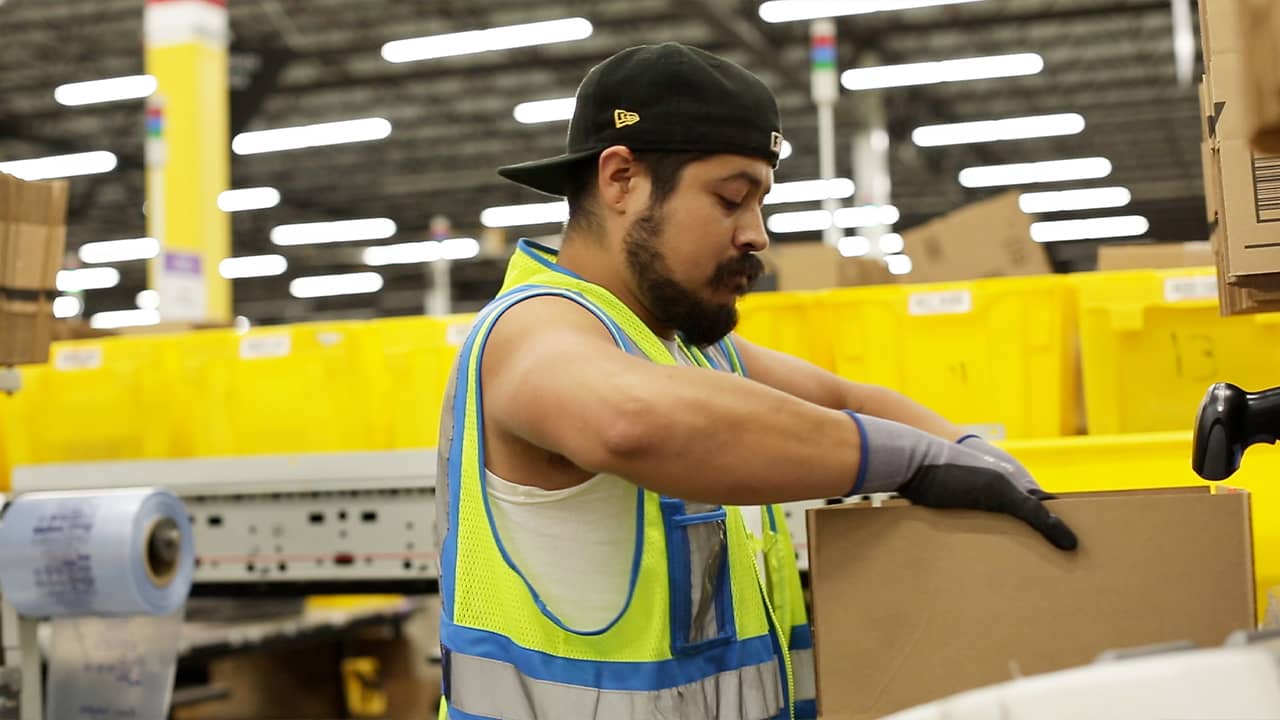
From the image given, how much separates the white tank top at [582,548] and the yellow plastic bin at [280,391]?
217 centimetres

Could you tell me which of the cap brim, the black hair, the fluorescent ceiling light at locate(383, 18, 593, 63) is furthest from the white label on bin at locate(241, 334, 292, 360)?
the fluorescent ceiling light at locate(383, 18, 593, 63)

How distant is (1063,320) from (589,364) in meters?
2.25

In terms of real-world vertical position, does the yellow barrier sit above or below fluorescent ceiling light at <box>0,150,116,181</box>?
below

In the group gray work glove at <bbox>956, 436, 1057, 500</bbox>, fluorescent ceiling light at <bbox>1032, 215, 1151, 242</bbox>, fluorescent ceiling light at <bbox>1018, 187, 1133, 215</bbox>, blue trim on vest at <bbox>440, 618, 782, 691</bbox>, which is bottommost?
blue trim on vest at <bbox>440, 618, 782, 691</bbox>

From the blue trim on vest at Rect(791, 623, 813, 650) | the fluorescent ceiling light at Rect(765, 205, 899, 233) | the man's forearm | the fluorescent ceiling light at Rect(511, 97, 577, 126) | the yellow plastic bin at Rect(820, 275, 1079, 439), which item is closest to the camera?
the blue trim on vest at Rect(791, 623, 813, 650)

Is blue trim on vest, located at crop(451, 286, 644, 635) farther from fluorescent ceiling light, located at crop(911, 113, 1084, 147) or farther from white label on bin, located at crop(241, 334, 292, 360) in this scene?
fluorescent ceiling light, located at crop(911, 113, 1084, 147)

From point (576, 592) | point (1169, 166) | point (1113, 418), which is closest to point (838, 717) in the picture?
point (576, 592)

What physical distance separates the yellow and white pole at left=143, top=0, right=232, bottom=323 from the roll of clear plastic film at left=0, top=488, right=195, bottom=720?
4.89 m

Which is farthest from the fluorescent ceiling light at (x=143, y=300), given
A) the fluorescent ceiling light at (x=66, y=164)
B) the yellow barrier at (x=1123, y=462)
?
the yellow barrier at (x=1123, y=462)

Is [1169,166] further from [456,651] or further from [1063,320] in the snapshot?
[456,651]

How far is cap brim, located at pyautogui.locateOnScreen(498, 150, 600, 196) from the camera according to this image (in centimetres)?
189

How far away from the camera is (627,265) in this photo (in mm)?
1891

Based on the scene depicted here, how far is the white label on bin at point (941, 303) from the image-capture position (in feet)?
11.4

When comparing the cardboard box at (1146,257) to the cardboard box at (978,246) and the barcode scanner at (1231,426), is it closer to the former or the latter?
the cardboard box at (978,246)
